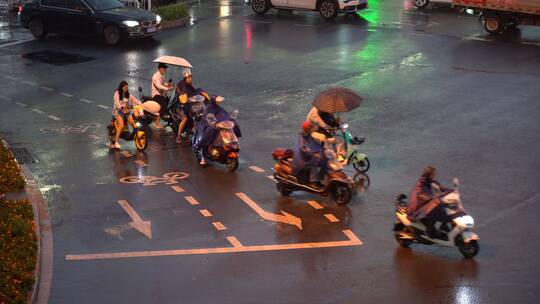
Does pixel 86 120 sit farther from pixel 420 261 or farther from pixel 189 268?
pixel 420 261

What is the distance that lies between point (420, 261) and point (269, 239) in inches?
93.3

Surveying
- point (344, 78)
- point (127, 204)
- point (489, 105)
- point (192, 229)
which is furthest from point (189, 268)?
point (344, 78)

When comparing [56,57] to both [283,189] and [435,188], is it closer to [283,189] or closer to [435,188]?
[283,189]

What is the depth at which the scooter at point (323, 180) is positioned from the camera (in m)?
15.7

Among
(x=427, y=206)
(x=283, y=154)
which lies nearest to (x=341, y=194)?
(x=283, y=154)

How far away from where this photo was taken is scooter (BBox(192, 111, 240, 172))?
17.8 meters

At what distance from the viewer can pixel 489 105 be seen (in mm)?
22172

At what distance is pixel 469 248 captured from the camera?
1330cm

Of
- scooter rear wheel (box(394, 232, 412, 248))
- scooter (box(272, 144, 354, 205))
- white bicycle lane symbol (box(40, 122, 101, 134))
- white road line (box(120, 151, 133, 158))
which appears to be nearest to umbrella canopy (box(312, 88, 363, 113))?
scooter (box(272, 144, 354, 205))

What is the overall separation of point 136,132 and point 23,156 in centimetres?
234

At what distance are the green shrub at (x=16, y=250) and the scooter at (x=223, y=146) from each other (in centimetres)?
414

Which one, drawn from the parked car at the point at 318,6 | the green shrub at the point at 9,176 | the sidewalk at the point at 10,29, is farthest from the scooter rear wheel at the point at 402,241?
the parked car at the point at 318,6

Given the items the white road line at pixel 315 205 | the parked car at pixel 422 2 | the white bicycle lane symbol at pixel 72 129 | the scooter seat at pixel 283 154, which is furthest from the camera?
the parked car at pixel 422 2

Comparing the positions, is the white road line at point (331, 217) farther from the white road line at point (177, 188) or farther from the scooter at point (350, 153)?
the white road line at point (177, 188)
